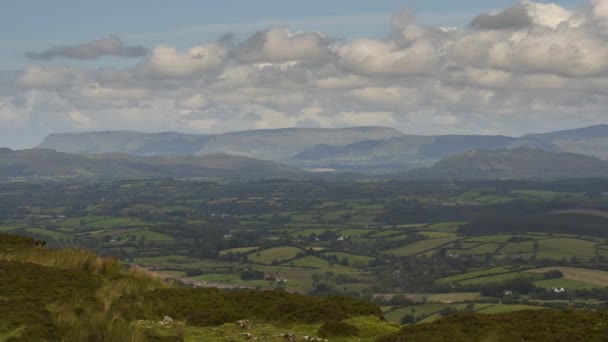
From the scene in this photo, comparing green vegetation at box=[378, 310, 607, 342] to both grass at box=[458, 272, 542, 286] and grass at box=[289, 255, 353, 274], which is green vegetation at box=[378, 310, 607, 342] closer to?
grass at box=[458, 272, 542, 286]

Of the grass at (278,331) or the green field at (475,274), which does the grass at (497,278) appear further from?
the grass at (278,331)

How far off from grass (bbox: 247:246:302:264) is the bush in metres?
164

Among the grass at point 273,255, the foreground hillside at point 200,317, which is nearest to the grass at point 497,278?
the grass at point 273,255

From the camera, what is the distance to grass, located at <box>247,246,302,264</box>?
18446 cm

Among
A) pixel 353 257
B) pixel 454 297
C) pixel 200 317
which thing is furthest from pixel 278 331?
pixel 353 257

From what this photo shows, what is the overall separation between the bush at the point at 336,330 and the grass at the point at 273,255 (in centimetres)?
16432

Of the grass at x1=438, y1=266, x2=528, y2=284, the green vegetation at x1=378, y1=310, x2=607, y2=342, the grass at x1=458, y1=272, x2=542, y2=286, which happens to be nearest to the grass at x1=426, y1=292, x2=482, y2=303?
the grass at x1=458, y1=272, x2=542, y2=286

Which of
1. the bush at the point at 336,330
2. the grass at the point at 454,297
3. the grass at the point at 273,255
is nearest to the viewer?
the bush at the point at 336,330

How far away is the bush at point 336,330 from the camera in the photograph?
17672mm

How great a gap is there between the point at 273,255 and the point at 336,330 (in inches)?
6833

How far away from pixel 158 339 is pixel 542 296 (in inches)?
4928

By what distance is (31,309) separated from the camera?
59.8 feet

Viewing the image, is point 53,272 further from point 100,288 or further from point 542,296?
point 542,296

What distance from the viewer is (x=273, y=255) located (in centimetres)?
19000
